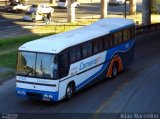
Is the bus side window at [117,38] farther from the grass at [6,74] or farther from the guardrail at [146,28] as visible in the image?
the guardrail at [146,28]

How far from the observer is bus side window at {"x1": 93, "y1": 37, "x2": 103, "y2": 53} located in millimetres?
24953

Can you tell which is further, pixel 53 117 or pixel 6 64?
pixel 6 64

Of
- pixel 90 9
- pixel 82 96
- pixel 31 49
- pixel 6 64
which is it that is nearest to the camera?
pixel 31 49

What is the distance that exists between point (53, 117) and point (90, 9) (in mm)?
59563

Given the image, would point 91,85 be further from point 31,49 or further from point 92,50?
point 31,49

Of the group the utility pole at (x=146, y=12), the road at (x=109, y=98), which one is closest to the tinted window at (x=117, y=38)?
the road at (x=109, y=98)

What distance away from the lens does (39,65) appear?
838 inches

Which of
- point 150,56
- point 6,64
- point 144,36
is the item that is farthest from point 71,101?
point 144,36

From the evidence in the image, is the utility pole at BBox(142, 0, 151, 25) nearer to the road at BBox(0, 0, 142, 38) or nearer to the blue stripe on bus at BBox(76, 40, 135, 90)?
the road at BBox(0, 0, 142, 38)

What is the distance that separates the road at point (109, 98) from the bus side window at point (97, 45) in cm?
184

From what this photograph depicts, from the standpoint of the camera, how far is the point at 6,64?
30859 millimetres

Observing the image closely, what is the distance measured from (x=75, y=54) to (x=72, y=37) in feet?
3.18

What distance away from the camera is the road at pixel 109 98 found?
68.2ft

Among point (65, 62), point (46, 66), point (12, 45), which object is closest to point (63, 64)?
point (65, 62)
